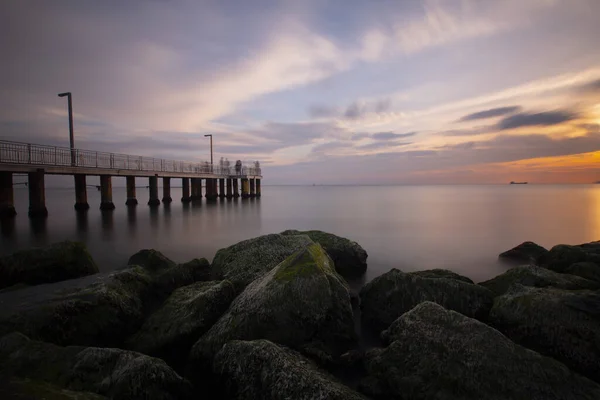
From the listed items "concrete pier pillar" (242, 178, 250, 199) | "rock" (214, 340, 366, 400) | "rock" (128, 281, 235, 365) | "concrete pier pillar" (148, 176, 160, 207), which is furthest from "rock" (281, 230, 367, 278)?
"concrete pier pillar" (242, 178, 250, 199)

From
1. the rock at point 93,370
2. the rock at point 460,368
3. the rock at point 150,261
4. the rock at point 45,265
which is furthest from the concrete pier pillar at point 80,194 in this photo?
the rock at point 460,368

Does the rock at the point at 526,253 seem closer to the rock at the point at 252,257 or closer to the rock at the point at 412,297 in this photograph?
the rock at the point at 412,297

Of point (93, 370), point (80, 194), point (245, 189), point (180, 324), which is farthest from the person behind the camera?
point (245, 189)

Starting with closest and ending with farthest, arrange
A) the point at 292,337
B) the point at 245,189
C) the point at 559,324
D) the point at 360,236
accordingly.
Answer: the point at 559,324 → the point at 292,337 → the point at 360,236 → the point at 245,189

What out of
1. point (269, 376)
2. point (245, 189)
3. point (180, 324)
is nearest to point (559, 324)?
point (269, 376)

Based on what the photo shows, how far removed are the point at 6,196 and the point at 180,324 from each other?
2321cm

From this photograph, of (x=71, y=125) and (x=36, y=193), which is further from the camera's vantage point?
(x=71, y=125)

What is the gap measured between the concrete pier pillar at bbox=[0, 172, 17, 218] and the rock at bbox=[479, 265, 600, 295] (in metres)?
26.3

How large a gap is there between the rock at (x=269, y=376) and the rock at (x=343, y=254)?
→ 6.89 m

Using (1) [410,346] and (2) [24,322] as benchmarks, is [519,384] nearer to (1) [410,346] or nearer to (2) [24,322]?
(1) [410,346]

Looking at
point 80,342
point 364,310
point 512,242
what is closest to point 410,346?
point 364,310

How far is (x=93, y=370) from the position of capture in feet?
12.0

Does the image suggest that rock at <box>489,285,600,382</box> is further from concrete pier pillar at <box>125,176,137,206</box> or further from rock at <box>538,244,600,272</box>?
concrete pier pillar at <box>125,176,137,206</box>

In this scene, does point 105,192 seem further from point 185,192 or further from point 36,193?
point 185,192
